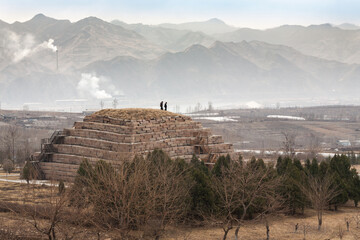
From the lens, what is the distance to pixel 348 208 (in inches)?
2101

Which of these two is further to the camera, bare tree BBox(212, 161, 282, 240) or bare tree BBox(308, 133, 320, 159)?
bare tree BBox(308, 133, 320, 159)

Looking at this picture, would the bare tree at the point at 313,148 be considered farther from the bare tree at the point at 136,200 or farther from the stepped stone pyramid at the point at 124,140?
the bare tree at the point at 136,200

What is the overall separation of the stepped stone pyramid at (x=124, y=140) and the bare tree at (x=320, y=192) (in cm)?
1422

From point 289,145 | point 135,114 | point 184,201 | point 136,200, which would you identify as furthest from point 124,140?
point 289,145

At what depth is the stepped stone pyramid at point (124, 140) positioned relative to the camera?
5934 cm

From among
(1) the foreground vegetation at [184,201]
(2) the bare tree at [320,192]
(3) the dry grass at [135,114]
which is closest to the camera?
(1) the foreground vegetation at [184,201]

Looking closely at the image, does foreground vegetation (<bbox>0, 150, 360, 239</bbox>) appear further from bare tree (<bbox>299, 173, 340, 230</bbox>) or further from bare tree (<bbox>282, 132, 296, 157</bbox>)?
bare tree (<bbox>282, 132, 296, 157</bbox>)

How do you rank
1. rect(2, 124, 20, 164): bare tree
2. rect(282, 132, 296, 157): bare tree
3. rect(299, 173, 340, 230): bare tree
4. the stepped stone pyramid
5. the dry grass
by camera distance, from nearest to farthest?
rect(299, 173, 340, 230): bare tree
the stepped stone pyramid
the dry grass
rect(282, 132, 296, 157): bare tree
rect(2, 124, 20, 164): bare tree

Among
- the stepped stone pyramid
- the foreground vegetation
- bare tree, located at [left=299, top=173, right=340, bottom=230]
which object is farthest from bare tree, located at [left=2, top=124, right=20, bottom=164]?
bare tree, located at [left=299, top=173, right=340, bottom=230]

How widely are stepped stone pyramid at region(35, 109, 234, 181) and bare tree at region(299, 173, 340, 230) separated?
14221 millimetres

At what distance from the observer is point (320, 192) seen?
4453 centimetres

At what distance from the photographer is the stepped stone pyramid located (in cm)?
5934

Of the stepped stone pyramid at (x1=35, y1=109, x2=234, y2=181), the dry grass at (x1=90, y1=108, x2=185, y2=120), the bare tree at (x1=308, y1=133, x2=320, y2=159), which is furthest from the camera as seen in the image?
the bare tree at (x1=308, y1=133, x2=320, y2=159)

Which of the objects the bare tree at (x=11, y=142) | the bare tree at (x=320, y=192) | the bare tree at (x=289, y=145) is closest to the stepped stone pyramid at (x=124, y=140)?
the bare tree at (x=320, y=192)
